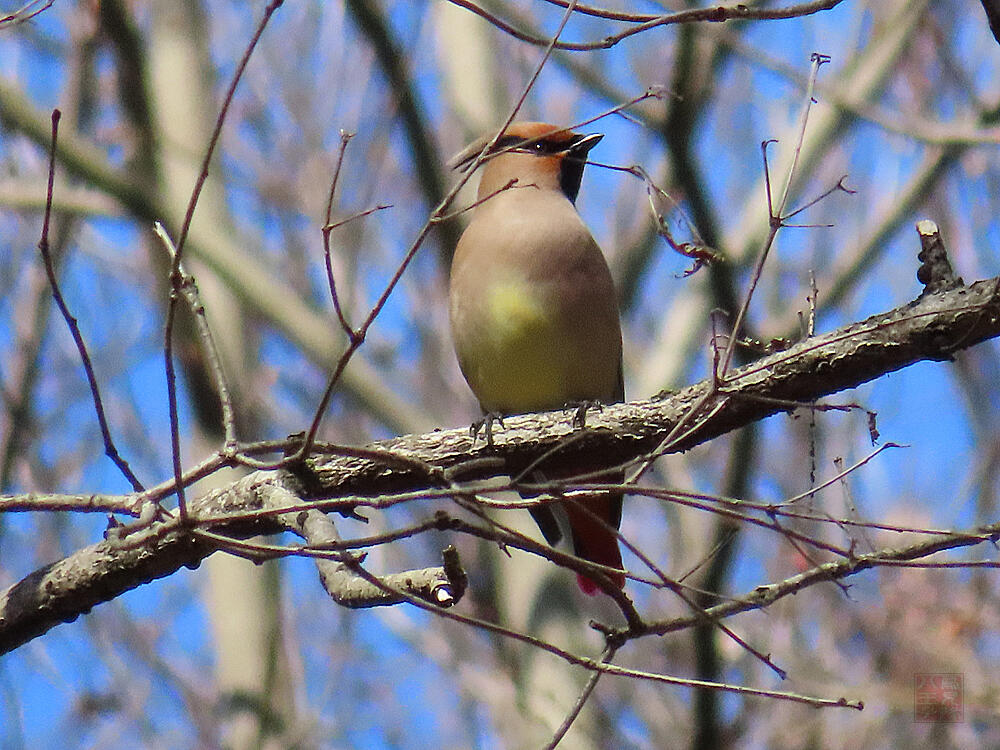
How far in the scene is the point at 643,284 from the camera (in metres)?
7.65

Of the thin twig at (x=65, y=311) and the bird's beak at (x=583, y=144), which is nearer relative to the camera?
the thin twig at (x=65, y=311)

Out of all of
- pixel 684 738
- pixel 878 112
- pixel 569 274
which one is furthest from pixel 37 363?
pixel 878 112

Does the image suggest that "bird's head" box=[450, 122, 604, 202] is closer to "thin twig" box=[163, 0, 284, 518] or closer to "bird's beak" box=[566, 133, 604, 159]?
"bird's beak" box=[566, 133, 604, 159]

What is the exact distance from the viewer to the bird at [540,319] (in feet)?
14.0

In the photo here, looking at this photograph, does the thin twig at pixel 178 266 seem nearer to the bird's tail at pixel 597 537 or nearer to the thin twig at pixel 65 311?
the thin twig at pixel 65 311

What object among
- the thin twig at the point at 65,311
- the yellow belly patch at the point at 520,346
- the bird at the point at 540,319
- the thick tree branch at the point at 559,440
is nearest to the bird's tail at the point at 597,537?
the bird at the point at 540,319

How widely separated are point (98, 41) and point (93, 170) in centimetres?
68

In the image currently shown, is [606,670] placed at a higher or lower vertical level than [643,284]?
lower

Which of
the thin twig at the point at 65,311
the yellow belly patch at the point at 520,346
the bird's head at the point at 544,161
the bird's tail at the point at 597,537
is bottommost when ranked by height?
the thin twig at the point at 65,311

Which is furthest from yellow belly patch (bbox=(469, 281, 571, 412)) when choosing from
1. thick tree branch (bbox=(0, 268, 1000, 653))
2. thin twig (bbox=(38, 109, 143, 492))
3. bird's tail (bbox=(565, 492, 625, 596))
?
thin twig (bbox=(38, 109, 143, 492))

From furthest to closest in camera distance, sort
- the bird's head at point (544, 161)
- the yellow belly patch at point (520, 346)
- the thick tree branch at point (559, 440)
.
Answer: the bird's head at point (544, 161) → the yellow belly patch at point (520, 346) → the thick tree branch at point (559, 440)

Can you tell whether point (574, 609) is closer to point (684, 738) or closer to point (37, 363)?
point (684, 738)

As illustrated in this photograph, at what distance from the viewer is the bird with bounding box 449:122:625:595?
4.26 meters

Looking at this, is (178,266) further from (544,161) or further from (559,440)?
(544,161)
